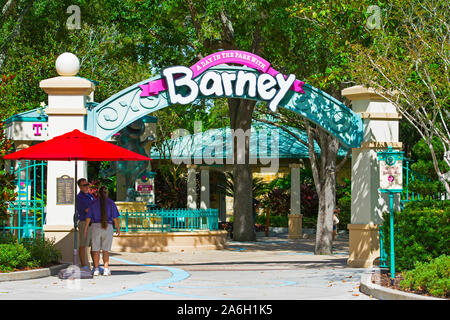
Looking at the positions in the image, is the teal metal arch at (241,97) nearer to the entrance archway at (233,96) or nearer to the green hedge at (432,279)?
the entrance archway at (233,96)

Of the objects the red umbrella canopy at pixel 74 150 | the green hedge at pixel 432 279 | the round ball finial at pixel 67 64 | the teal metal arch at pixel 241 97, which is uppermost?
the round ball finial at pixel 67 64

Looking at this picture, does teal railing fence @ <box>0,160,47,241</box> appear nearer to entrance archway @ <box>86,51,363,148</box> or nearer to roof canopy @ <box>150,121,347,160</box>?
entrance archway @ <box>86,51,363,148</box>

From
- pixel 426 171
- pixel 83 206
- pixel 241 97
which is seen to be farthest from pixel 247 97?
pixel 83 206

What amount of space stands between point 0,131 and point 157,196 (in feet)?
62.6

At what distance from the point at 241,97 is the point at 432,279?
7.85 m

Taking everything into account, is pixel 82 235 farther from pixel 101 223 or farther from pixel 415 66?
pixel 415 66

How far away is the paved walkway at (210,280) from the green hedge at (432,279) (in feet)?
2.44

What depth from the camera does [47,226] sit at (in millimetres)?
15812

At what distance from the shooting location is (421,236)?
45.0ft

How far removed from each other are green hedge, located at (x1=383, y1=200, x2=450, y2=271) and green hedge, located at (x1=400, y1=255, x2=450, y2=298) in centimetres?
215

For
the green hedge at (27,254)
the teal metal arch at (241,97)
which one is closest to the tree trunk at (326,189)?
the teal metal arch at (241,97)

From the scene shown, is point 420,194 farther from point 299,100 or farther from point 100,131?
point 100,131

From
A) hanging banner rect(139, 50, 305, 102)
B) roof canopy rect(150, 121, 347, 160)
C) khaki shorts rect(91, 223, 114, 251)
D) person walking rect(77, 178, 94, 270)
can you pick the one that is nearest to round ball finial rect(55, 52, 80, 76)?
hanging banner rect(139, 50, 305, 102)

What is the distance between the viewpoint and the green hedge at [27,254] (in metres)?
13.5
